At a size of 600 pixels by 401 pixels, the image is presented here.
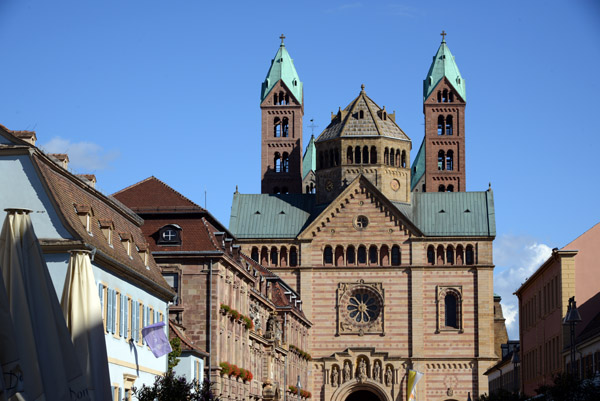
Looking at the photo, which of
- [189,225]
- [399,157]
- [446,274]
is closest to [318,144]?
[399,157]

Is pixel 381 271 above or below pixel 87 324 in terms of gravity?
above

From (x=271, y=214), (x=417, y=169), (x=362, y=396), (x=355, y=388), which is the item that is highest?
(x=417, y=169)

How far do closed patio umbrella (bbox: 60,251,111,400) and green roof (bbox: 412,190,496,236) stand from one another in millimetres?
80946

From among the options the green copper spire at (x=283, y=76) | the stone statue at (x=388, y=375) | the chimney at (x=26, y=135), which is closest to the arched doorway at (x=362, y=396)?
the stone statue at (x=388, y=375)

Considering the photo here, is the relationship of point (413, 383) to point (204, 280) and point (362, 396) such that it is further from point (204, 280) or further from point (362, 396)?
point (204, 280)

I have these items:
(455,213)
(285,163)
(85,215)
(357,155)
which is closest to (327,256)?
(357,155)

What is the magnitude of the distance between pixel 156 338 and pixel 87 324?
17.3 m

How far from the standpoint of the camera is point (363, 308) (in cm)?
11162

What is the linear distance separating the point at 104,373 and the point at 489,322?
8319 cm

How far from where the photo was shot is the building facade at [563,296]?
6219cm

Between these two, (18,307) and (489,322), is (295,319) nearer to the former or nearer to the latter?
(489,322)

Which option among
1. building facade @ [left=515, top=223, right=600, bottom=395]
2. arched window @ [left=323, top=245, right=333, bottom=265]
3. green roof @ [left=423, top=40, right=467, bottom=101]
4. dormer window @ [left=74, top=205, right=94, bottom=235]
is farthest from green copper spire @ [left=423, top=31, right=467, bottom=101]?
dormer window @ [left=74, top=205, right=94, bottom=235]

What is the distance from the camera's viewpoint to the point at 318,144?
396 ft

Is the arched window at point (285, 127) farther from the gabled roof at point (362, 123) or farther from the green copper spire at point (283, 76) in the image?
the gabled roof at point (362, 123)
